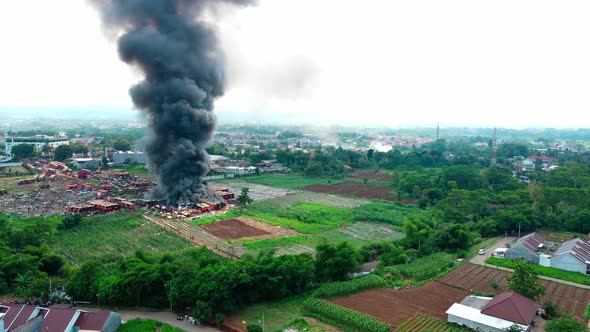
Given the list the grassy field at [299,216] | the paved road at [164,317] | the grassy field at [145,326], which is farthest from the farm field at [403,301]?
the grassy field at [299,216]

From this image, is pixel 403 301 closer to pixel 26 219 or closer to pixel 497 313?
pixel 497 313

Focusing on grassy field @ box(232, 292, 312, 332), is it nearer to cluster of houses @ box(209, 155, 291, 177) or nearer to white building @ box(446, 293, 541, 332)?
white building @ box(446, 293, 541, 332)

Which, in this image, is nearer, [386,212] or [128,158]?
[386,212]

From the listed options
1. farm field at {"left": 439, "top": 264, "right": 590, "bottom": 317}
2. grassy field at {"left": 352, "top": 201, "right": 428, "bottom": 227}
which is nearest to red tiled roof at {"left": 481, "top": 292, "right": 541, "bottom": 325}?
farm field at {"left": 439, "top": 264, "right": 590, "bottom": 317}

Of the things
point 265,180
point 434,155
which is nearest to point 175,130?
point 265,180

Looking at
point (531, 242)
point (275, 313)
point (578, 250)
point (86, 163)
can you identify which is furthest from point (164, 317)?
point (86, 163)
